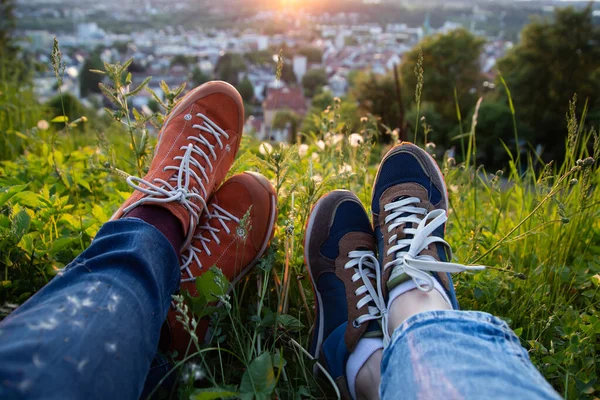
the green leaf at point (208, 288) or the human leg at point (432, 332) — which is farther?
the green leaf at point (208, 288)

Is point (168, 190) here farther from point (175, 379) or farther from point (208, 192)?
point (175, 379)

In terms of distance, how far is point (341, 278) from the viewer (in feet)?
4.58

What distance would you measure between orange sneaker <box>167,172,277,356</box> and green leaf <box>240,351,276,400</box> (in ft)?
1.01

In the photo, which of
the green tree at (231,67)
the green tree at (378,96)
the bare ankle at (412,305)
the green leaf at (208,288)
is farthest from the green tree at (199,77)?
the bare ankle at (412,305)

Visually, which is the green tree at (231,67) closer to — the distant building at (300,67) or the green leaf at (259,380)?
the distant building at (300,67)

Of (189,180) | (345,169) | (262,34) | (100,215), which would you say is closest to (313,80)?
(262,34)

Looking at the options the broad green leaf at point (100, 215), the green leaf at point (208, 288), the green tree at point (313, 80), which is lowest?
the green tree at point (313, 80)

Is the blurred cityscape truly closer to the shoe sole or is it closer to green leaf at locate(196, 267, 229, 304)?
the shoe sole

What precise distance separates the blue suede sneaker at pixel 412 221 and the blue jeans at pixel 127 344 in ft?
0.79

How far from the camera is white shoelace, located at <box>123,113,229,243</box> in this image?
4.23ft

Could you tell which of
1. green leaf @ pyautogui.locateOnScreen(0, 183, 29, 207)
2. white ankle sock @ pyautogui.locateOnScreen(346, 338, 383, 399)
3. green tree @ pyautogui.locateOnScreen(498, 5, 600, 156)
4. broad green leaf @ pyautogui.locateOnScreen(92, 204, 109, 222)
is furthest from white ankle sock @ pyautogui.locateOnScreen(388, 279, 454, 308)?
green tree @ pyautogui.locateOnScreen(498, 5, 600, 156)

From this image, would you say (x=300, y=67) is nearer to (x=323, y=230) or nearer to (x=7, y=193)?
(x=323, y=230)

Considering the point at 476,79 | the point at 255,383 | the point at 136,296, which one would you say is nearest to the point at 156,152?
the point at 136,296

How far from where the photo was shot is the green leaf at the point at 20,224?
116cm
